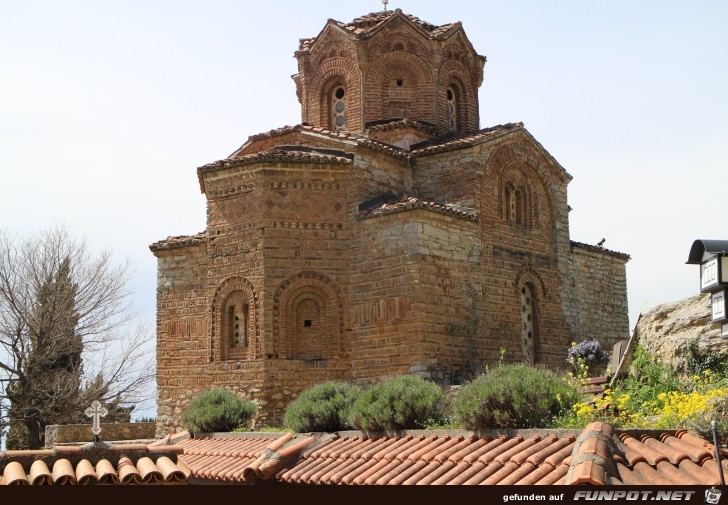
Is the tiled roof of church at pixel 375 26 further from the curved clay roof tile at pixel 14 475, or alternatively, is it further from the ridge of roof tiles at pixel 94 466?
the curved clay roof tile at pixel 14 475

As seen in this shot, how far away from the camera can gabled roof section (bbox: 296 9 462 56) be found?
828 inches

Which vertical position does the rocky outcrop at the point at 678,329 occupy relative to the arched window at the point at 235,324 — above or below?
below

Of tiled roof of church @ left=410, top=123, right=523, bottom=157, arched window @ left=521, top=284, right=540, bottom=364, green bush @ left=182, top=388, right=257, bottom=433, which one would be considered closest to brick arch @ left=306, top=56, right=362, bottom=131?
tiled roof of church @ left=410, top=123, right=523, bottom=157

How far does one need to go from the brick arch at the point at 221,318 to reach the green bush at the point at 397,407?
568cm

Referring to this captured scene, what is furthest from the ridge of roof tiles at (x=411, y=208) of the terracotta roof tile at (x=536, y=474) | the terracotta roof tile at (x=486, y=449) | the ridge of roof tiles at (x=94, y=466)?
the terracotta roof tile at (x=536, y=474)

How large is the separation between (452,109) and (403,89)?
1571 mm

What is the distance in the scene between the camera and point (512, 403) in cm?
993

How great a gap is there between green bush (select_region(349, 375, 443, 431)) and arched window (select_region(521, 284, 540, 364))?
7801 millimetres

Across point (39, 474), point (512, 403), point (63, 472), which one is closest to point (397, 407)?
point (512, 403)

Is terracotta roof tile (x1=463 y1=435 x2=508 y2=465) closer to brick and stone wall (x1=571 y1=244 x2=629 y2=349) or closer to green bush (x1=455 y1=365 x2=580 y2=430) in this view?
green bush (x1=455 y1=365 x2=580 y2=430)

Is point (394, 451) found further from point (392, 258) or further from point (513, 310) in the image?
point (513, 310)

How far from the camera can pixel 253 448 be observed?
1280 centimetres

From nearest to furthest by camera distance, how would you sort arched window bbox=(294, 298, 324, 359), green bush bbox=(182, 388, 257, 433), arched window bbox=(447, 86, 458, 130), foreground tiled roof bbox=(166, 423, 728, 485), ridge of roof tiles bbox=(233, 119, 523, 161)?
foreground tiled roof bbox=(166, 423, 728, 485) → green bush bbox=(182, 388, 257, 433) → arched window bbox=(294, 298, 324, 359) → ridge of roof tiles bbox=(233, 119, 523, 161) → arched window bbox=(447, 86, 458, 130)

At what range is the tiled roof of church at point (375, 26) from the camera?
21.1 meters
